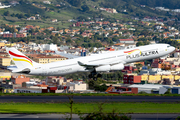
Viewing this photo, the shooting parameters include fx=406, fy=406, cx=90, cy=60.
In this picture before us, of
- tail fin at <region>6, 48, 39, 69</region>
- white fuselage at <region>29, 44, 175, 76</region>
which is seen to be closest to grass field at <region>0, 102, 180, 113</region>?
white fuselage at <region>29, 44, 175, 76</region>

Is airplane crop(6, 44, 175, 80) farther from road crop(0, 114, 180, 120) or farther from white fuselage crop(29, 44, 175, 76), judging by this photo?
road crop(0, 114, 180, 120)

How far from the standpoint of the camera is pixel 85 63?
64125 mm

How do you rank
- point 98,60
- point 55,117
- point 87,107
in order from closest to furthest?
point 55,117
point 87,107
point 98,60

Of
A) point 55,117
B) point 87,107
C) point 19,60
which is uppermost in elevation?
point 19,60

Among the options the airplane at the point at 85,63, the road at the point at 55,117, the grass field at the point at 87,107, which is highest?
the airplane at the point at 85,63

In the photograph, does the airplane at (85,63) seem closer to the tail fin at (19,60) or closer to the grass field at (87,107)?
the tail fin at (19,60)

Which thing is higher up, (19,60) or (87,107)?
(19,60)

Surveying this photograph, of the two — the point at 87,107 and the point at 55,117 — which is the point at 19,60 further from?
the point at 55,117

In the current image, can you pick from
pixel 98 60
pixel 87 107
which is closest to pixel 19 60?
pixel 98 60

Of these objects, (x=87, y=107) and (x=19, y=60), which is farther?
(x=19, y=60)

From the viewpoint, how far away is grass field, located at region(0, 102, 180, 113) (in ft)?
180

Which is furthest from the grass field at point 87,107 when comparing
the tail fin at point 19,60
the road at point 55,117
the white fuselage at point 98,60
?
the tail fin at point 19,60

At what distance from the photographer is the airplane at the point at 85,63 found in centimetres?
6331

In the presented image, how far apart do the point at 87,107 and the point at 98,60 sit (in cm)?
875
